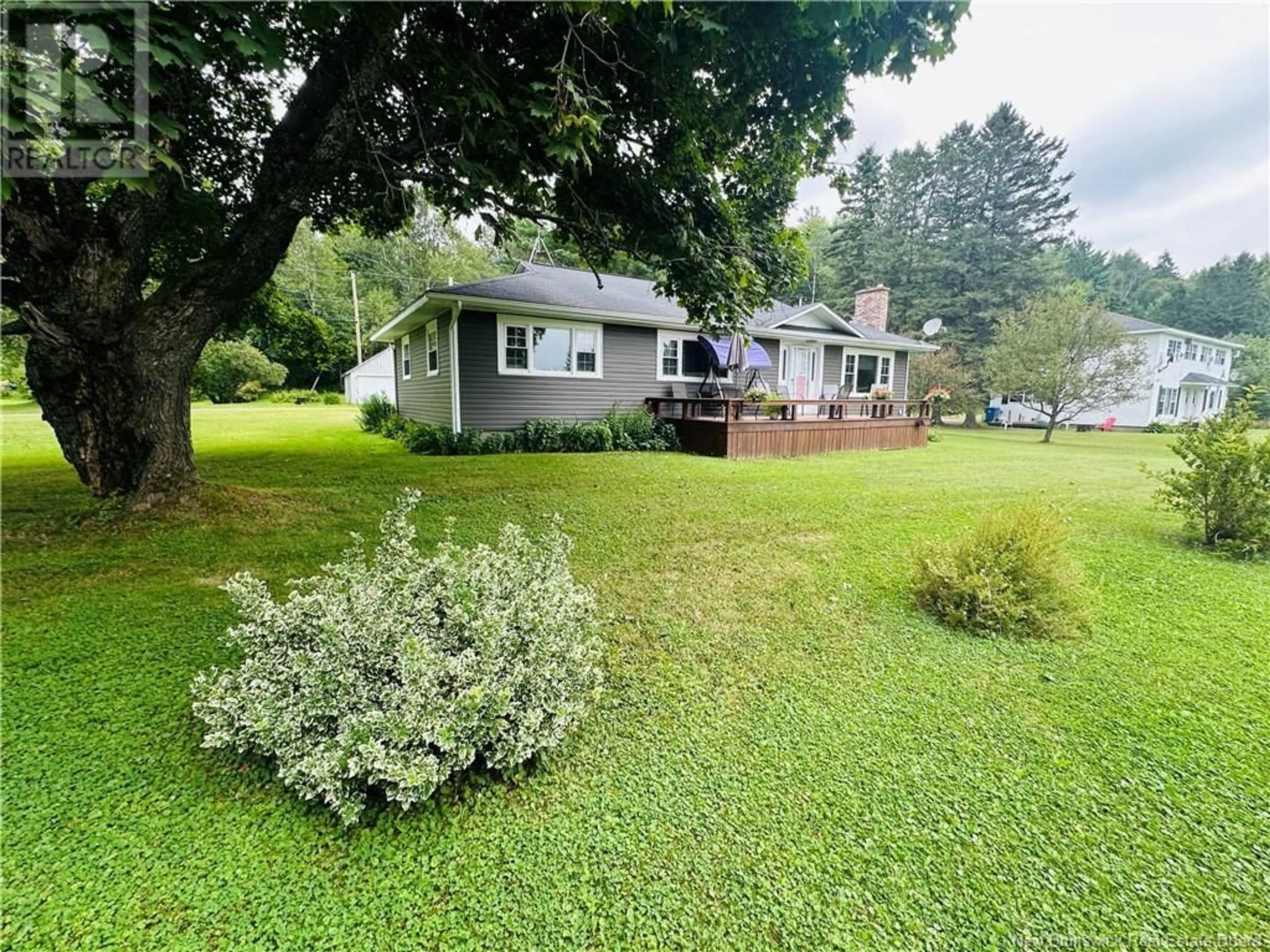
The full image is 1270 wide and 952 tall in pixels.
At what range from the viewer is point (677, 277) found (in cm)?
611

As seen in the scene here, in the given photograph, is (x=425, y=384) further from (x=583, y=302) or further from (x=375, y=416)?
(x=583, y=302)

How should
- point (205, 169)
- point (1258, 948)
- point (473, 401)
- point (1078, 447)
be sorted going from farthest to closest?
point (1078, 447) → point (473, 401) → point (205, 169) → point (1258, 948)

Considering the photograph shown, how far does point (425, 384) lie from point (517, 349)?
3511 millimetres

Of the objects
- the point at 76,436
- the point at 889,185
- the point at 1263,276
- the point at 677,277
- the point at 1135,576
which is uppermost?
the point at 889,185

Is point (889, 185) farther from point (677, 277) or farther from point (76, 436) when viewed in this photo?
point (76, 436)

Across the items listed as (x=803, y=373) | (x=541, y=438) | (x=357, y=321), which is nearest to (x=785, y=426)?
(x=541, y=438)

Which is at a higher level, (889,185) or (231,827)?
(889,185)

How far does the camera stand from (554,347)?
11562mm

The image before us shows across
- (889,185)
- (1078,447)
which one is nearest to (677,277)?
(1078,447)

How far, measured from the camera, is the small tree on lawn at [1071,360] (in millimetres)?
17469

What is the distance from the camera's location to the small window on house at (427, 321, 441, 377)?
1179 cm

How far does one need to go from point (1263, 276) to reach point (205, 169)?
6828 cm

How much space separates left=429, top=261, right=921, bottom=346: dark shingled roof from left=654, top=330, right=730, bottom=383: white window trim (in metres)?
0.36

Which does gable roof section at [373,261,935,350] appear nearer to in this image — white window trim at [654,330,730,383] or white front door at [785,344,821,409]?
white window trim at [654,330,730,383]
